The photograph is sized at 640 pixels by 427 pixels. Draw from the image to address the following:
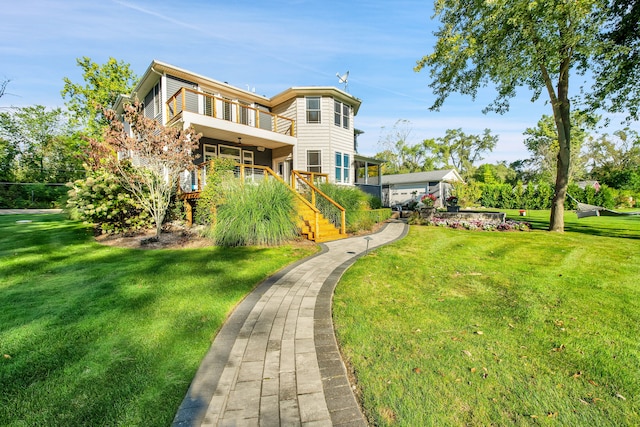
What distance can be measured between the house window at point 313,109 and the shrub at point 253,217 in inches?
327

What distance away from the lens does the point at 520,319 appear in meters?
3.22

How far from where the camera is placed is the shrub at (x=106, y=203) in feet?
25.8

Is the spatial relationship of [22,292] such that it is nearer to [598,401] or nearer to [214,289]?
[214,289]

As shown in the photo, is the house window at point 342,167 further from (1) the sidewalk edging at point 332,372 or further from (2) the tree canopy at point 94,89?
(2) the tree canopy at point 94,89

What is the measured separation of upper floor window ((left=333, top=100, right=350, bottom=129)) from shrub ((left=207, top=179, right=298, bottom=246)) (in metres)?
9.24

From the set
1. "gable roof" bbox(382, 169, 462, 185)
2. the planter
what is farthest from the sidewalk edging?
"gable roof" bbox(382, 169, 462, 185)

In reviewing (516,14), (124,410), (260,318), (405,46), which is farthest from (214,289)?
(405,46)

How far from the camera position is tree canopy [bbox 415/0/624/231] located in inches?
325

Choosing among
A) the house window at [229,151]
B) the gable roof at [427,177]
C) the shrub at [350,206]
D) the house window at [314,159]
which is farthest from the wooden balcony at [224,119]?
the gable roof at [427,177]

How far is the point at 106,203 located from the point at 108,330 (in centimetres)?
662

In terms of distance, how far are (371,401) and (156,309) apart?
288 cm

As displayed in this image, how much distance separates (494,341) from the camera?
2725 millimetres

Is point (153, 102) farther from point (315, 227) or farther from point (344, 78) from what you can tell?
point (315, 227)

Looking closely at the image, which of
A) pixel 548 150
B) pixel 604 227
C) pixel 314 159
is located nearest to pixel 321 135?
pixel 314 159
